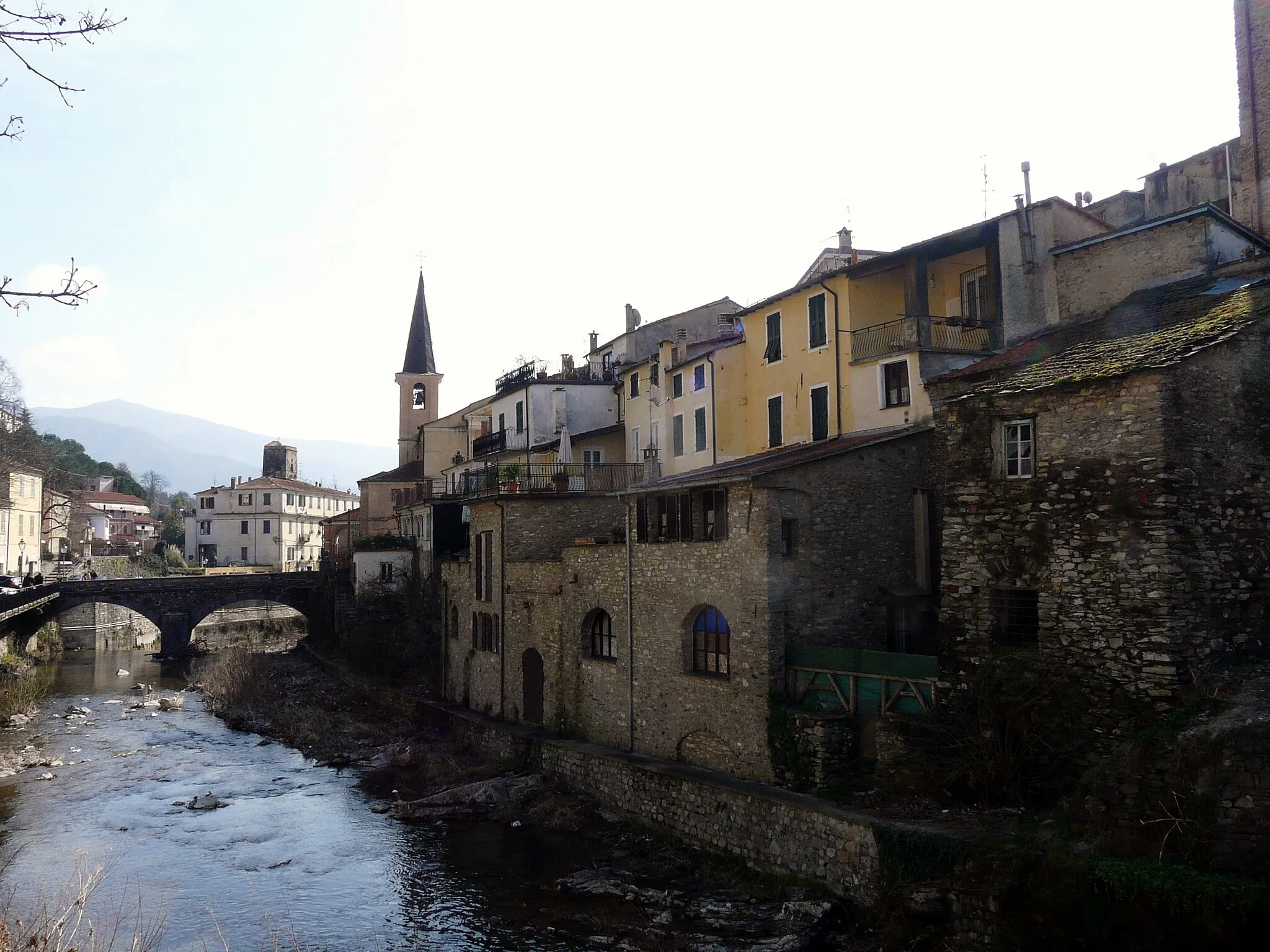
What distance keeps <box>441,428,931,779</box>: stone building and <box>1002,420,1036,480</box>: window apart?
4.43 meters

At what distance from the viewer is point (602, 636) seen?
27.8m

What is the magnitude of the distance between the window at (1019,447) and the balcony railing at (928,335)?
19.1 ft

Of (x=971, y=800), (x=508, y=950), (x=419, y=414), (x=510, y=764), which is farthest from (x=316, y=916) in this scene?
(x=419, y=414)

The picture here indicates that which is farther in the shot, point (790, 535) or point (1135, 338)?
point (790, 535)

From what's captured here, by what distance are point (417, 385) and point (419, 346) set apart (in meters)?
2.85

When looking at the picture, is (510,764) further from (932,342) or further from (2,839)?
(932,342)

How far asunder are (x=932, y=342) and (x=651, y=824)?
13352mm

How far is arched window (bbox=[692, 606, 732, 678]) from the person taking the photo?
22859 millimetres

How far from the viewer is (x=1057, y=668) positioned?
16.9 meters

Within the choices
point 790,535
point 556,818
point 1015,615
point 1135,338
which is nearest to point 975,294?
point 1135,338

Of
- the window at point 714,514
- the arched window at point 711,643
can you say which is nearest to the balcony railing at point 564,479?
the window at point 714,514

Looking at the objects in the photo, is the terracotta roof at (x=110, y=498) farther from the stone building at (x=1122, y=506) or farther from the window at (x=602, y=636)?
the stone building at (x=1122, y=506)

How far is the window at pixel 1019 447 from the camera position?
17953 millimetres

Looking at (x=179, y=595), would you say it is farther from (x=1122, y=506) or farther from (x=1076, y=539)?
(x=1122, y=506)
